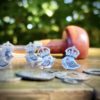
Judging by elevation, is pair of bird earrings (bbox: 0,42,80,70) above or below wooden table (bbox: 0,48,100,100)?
above

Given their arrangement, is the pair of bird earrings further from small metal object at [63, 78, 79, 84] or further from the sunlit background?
the sunlit background

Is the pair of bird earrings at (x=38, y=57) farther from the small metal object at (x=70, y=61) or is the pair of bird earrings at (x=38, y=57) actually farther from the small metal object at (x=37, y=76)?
the small metal object at (x=37, y=76)

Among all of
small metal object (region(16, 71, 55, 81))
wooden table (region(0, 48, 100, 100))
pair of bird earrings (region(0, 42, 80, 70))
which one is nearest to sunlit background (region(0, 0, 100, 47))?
pair of bird earrings (region(0, 42, 80, 70))

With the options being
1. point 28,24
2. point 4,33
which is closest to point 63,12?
point 28,24

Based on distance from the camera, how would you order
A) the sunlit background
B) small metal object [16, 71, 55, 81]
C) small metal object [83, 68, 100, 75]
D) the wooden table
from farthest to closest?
the sunlit background < small metal object [83, 68, 100, 75] < small metal object [16, 71, 55, 81] < the wooden table

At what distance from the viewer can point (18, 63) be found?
1212mm

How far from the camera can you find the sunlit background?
3.17m

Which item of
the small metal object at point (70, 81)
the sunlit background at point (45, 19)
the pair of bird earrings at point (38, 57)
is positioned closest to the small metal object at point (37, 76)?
the small metal object at point (70, 81)

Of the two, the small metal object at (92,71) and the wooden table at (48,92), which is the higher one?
the small metal object at (92,71)

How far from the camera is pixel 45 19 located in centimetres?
319

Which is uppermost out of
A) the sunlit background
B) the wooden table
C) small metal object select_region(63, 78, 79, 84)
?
the sunlit background

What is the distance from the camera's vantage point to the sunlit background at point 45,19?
3.17 meters

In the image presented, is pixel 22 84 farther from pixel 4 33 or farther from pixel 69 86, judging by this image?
pixel 4 33

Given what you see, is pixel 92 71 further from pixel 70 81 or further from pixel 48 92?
pixel 48 92
